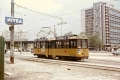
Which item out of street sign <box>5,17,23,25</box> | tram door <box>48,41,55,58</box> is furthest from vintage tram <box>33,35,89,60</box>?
street sign <box>5,17,23,25</box>

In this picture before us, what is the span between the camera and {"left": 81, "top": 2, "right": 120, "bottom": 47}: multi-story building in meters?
103

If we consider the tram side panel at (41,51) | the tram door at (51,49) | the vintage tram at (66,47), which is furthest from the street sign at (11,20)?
the tram side panel at (41,51)

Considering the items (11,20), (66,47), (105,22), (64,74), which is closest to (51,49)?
(66,47)

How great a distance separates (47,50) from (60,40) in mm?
3635

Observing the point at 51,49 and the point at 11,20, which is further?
the point at 51,49

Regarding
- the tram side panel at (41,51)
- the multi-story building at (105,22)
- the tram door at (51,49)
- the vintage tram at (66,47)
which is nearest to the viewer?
the vintage tram at (66,47)

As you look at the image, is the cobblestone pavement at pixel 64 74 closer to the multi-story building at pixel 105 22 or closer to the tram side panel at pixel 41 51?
the tram side panel at pixel 41 51

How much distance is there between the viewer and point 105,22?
104 m

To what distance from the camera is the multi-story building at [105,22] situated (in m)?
103

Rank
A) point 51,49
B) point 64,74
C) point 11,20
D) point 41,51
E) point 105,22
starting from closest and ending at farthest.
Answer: point 64,74, point 11,20, point 51,49, point 41,51, point 105,22

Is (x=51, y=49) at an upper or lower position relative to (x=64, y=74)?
upper

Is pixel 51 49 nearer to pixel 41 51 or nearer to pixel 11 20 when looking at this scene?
pixel 41 51

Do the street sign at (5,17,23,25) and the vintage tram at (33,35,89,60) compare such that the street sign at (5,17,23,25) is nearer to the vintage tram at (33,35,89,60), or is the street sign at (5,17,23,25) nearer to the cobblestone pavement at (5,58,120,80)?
the vintage tram at (33,35,89,60)

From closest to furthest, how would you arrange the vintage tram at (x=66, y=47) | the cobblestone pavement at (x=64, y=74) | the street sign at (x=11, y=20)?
the cobblestone pavement at (x=64, y=74)
the street sign at (x=11, y=20)
the vintage tram at (x=66, y=47)
